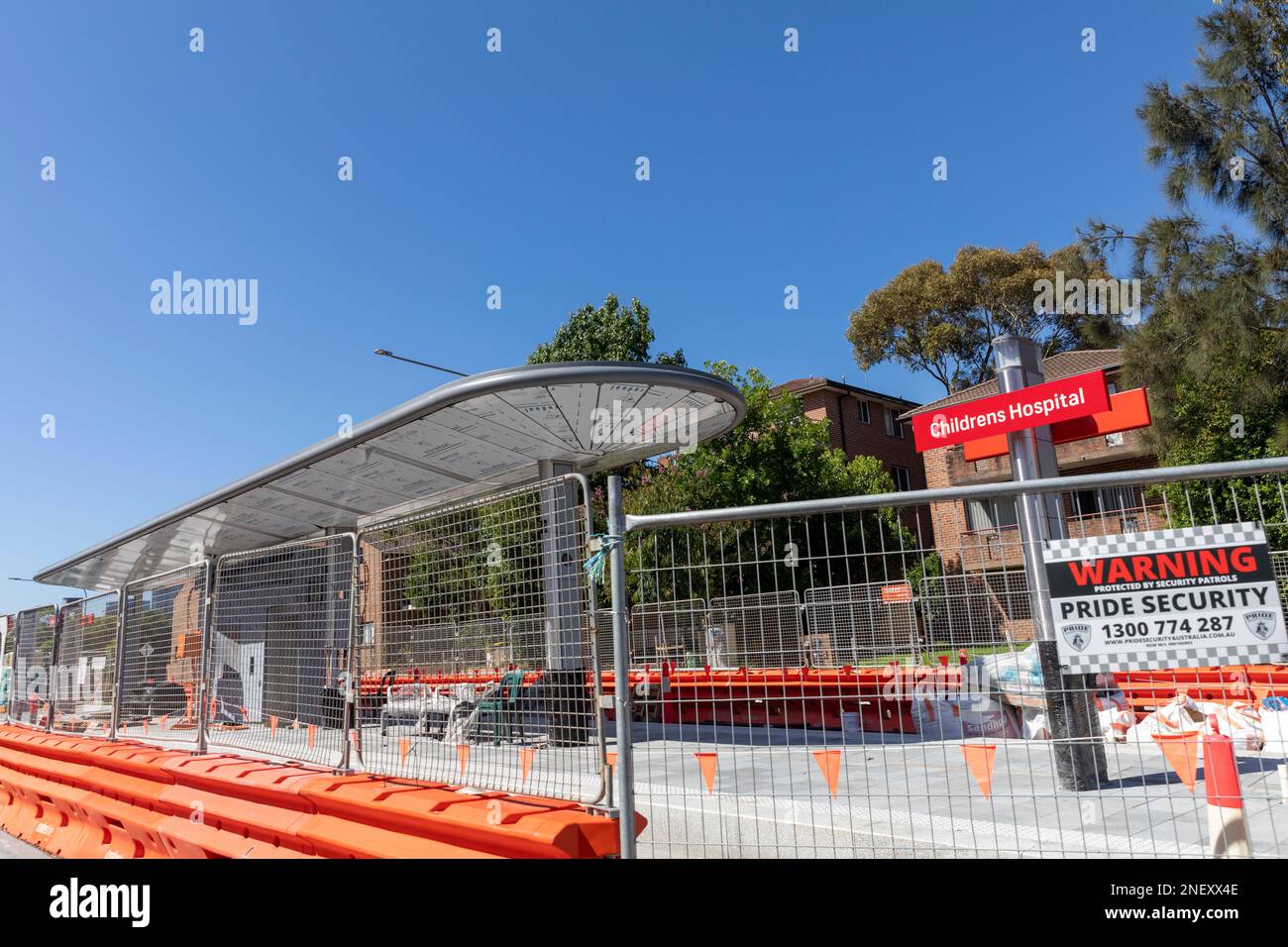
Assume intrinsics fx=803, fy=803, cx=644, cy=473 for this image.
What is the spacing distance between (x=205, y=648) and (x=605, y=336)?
90.3 ft

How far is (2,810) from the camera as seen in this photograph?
878 centimetres

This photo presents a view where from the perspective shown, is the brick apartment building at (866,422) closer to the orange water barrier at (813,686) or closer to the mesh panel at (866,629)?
the orange water barrier at (813,686)

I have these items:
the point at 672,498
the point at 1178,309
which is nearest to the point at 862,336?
the point at 672,498

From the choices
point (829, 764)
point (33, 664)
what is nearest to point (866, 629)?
point (829, 764)

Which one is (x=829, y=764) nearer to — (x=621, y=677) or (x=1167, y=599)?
(x=621, y=677)

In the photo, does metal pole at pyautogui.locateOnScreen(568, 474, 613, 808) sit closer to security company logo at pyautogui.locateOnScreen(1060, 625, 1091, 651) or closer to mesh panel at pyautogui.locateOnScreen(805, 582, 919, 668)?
mesh panel at pyautogui.locateOnScreen(805, 582, 919, 668)

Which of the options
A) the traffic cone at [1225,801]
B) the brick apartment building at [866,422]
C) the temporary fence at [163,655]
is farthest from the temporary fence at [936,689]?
the brick apartment building at [866,422]

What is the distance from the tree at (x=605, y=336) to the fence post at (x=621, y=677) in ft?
94.9

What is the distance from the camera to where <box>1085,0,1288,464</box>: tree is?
19.0 metres

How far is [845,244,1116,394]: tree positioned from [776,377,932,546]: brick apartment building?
2.96 metres

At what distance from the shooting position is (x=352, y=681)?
17.3 ft

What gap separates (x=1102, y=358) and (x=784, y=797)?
33052 millimetres
